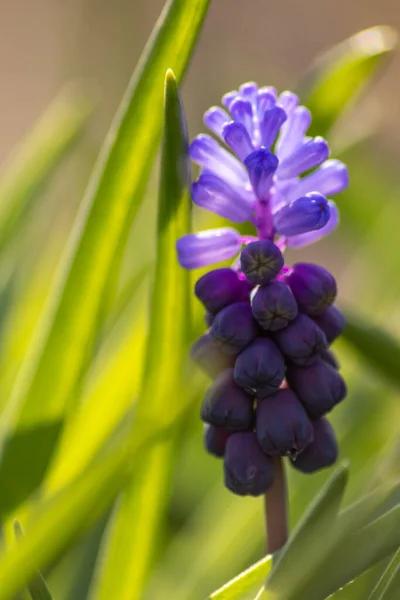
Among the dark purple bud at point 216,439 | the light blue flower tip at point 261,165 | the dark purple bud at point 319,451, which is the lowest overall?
the dark purple bud at point 319,451

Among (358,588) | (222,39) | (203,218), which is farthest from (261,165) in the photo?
(222,39)

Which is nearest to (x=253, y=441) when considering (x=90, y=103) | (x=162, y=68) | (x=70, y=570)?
(x=162, y=68)

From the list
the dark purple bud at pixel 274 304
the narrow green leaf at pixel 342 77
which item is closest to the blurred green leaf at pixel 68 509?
the dark purple bud at pixel 274 304

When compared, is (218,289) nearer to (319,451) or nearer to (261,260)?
(261,260)

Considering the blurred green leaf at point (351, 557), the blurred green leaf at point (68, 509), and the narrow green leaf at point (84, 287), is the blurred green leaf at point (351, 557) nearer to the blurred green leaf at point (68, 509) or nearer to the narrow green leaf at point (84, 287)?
the blurred green leaf at point (68, 509)

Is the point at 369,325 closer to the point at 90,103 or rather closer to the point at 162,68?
the point at 162,68

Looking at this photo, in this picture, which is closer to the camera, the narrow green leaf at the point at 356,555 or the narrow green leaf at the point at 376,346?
the narrow green leaf at the point at 356,555
